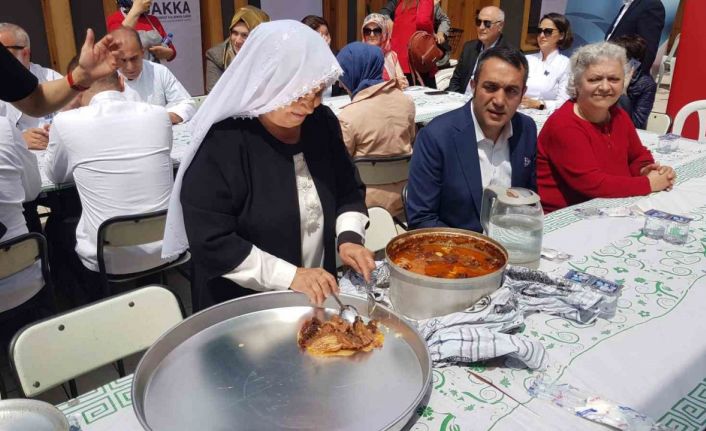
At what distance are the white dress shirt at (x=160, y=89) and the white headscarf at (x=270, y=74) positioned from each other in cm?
277

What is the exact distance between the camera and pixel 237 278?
70.7 inches

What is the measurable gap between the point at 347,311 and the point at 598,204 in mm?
1725

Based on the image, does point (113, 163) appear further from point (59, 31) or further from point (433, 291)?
point (59, 31)

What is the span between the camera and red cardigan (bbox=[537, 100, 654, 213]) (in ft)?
9.31

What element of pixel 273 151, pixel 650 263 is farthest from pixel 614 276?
pixel 273 151

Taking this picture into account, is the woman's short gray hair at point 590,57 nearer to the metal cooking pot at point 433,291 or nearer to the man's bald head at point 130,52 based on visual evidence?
the metal cooking pot at point 433,291

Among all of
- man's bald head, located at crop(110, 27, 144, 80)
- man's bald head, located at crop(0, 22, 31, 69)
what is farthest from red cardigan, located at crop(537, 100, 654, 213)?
man's bald head, located at crop(0, 22, 31, 69)

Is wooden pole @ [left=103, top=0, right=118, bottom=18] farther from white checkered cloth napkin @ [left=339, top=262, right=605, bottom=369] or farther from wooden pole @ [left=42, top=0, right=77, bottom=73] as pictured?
white checkered cloth napkin @ [left=339, top=262, right=605, bottom=369]

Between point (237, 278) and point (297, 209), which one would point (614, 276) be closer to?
point (297, 209)

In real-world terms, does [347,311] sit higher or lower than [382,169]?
higher

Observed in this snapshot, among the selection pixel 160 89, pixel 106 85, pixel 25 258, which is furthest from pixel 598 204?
pixel 160 89

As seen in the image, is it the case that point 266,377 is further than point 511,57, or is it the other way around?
point 511,57

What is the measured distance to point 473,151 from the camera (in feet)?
8.34

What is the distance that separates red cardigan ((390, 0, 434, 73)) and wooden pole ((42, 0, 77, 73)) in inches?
157
